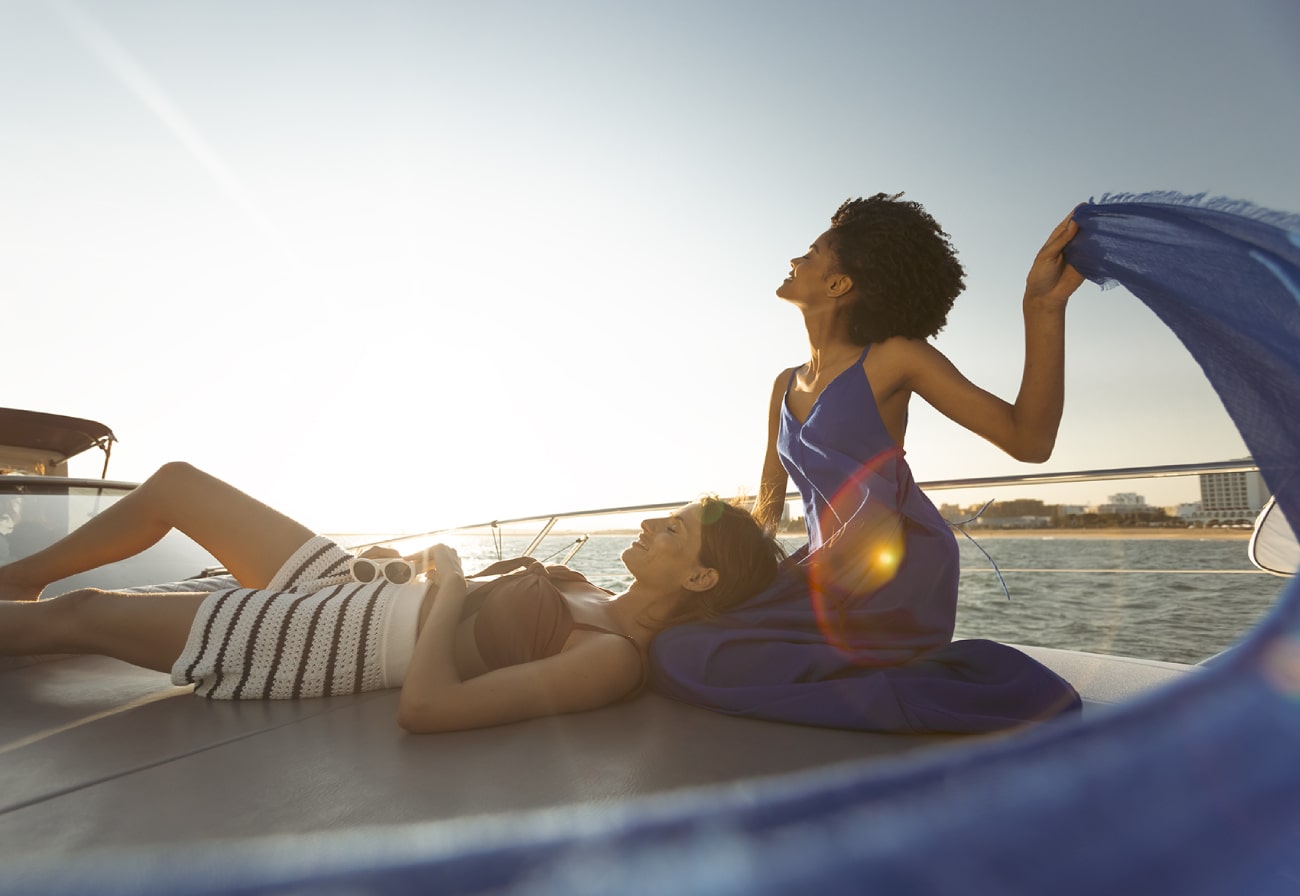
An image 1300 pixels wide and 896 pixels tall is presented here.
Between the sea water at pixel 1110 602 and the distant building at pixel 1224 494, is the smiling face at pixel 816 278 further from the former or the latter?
the distant building at pixel 1224 494

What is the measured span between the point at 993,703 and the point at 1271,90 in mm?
1042

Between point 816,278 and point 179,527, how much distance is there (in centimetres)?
189

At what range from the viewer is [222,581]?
2348mm

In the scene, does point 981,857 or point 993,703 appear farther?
A: point 993,703

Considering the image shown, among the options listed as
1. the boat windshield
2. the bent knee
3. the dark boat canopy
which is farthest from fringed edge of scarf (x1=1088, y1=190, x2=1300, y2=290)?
the dark boat canopy

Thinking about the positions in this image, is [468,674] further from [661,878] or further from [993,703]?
[661,878]

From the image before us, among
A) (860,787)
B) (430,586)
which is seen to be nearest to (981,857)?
(860,787)

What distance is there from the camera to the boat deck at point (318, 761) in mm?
977

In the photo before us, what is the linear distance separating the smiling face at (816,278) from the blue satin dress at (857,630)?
283 millimetres

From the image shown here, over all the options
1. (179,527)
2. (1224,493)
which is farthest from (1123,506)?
(179,527)

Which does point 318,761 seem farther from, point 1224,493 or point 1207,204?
point 1224,493

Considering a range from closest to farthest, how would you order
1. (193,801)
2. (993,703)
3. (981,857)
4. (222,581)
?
(981,857) < (193,801) < (993,703) < (222,581)

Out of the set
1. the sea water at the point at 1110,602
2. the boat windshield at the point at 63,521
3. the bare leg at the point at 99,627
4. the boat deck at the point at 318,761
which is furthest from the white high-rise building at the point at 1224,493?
the boat windshield at the point at 63,521

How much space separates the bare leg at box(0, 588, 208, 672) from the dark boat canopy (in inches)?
96.9
